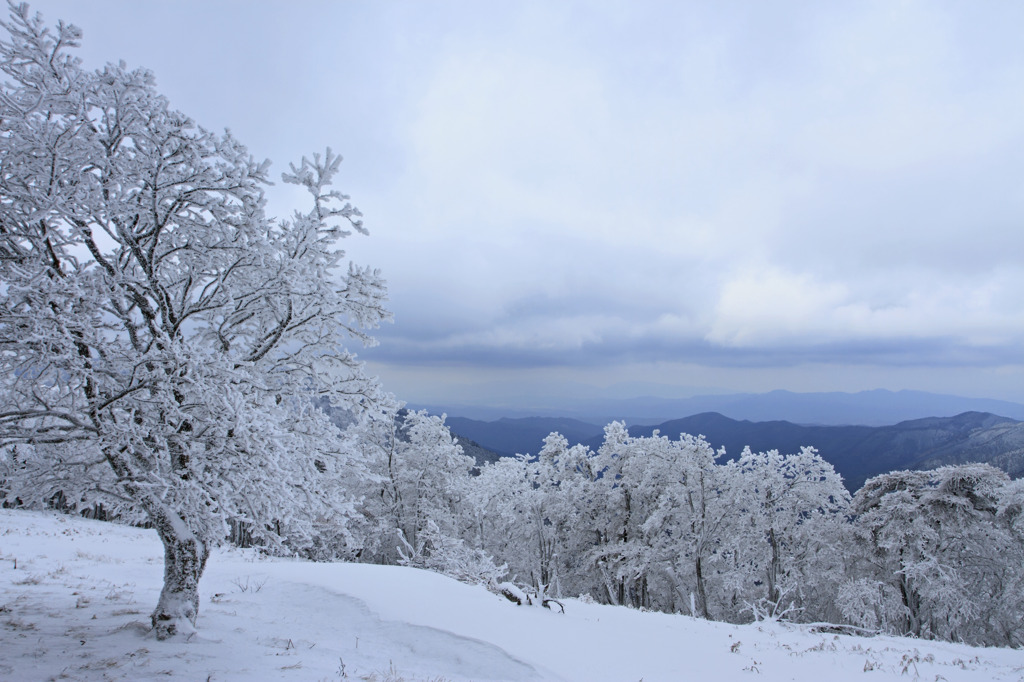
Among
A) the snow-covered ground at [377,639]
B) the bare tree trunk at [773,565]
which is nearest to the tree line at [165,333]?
the snow-covered ground at [377,639]

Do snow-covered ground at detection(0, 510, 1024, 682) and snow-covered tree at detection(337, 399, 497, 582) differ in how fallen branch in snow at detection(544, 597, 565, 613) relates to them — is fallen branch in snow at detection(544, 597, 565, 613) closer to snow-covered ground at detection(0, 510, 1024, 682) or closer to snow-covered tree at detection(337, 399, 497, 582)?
snow-covered ground at detection(0, 510, 1024, 682)

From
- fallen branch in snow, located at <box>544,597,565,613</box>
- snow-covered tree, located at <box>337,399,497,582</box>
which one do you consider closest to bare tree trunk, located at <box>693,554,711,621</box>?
snow-covered tree, located at <box>337,399,497,582</box>

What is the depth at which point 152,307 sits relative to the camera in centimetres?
721

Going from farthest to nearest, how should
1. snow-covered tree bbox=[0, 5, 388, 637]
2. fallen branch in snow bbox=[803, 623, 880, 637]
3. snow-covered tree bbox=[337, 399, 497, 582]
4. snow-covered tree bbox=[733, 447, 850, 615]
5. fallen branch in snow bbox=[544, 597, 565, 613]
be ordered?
snow-covered tree bbox=[337, 399, 497, 582]
snow-covered tree bbox=[733, 447, 850, 615]
fallen branch in snow bbox=[803, 623, 880, 637]
fallen branch in snow bbox=[544, 597, 565, 613]
snow-covered tree bbox=[0, 5, 388, 637]

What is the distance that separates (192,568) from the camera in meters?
7.16

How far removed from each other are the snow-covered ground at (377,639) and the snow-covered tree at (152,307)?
1237mm

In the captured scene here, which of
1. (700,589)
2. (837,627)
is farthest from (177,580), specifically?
(700,589)

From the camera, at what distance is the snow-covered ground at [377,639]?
20.1ft

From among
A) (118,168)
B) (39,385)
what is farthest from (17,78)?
(39,385)

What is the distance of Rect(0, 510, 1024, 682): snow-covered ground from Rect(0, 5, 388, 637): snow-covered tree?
1.24m

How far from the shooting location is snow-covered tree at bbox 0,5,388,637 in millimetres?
5801

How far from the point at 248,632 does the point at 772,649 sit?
33.4ft

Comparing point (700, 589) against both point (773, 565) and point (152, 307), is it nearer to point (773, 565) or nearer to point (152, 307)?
point (773, 565)

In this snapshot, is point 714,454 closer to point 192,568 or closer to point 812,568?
point 812,568
